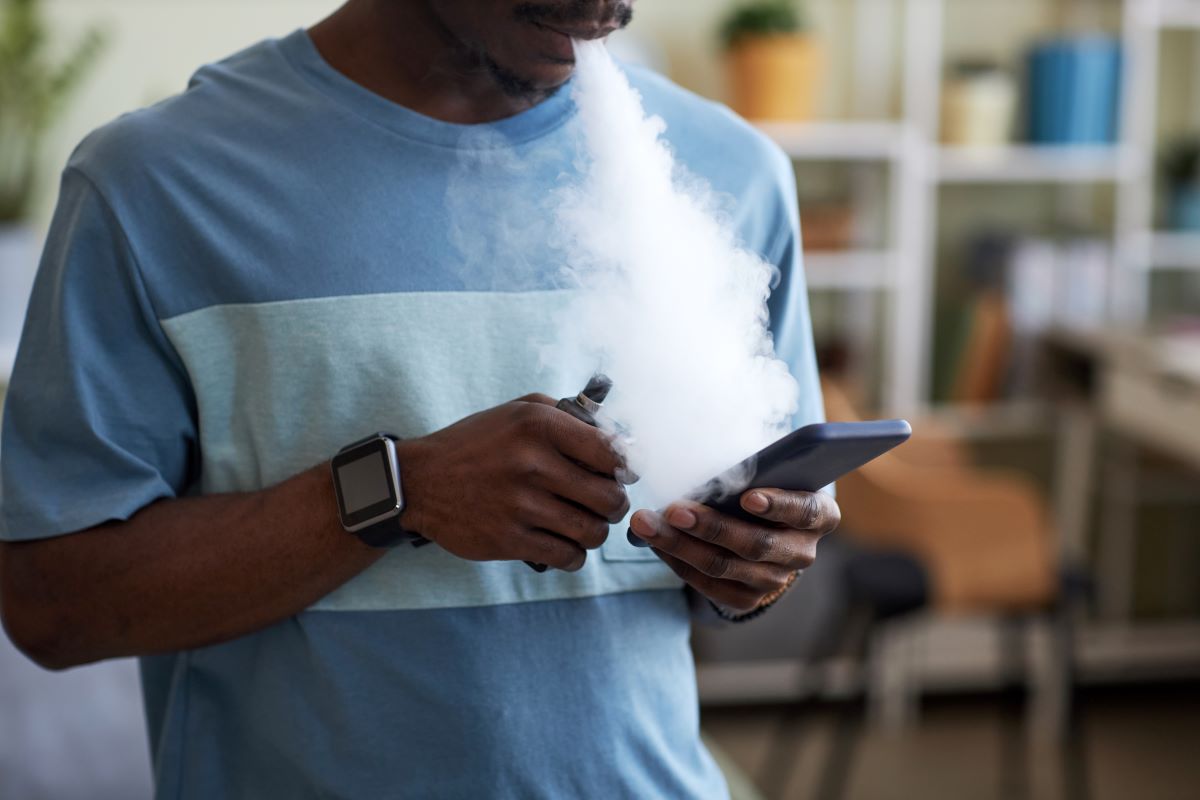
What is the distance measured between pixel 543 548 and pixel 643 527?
77 millimetres

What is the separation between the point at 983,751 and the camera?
3.38m

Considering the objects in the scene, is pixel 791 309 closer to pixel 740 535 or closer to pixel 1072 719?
pixel 740 535

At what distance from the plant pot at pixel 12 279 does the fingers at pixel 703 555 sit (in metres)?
2.83

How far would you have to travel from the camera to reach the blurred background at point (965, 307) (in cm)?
326

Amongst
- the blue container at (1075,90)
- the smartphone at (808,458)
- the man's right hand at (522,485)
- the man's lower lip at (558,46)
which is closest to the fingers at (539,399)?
the man's right hand at (522,485)

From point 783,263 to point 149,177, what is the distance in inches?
21.1

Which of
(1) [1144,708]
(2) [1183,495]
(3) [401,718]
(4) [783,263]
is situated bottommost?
(1) [1144,708]

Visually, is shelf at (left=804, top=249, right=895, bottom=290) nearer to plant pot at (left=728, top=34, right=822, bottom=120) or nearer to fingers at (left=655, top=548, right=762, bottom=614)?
plant pot at (left=728, top=34, right=822, bottom=120)

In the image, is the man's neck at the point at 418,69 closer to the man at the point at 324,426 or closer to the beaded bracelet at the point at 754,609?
the man at the point at 324,426

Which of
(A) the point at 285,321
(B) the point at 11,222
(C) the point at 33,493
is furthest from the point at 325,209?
(B) the point at 11,222

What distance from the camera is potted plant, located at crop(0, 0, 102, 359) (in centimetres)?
325

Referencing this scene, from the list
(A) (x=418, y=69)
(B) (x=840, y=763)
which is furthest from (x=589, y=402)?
(B) (x=840, y=763)

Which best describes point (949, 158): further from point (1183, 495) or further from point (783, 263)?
point (783, 263)

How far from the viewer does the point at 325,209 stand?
3.22 feet
